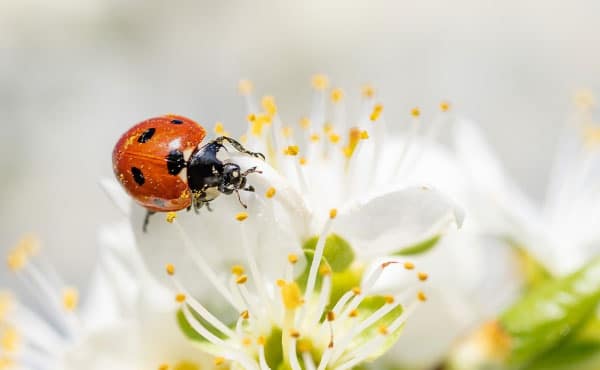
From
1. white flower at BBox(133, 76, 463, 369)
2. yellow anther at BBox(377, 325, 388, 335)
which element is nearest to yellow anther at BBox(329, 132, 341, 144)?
white flower at BBox(133, 76, 463, 369)

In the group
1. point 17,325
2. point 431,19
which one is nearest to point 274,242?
point 17,325

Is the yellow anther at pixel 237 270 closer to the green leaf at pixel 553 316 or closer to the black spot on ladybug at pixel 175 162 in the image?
the black spot on ladybug at pixel 175 162

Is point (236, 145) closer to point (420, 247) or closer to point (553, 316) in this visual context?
point (420, 247)

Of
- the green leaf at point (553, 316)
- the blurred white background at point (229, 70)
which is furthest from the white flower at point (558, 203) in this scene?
the blurred white background at point (229, 70)

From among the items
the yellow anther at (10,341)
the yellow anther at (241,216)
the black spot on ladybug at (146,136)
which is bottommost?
the yellow anther at (10,341)

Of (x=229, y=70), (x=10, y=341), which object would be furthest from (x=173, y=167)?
(x=229, y=70)

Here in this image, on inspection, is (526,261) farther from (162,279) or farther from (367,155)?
(162,279)

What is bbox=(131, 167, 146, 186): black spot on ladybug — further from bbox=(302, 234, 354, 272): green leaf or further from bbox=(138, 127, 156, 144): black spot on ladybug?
bbox=(302, 234, 354, 272): green leaf
